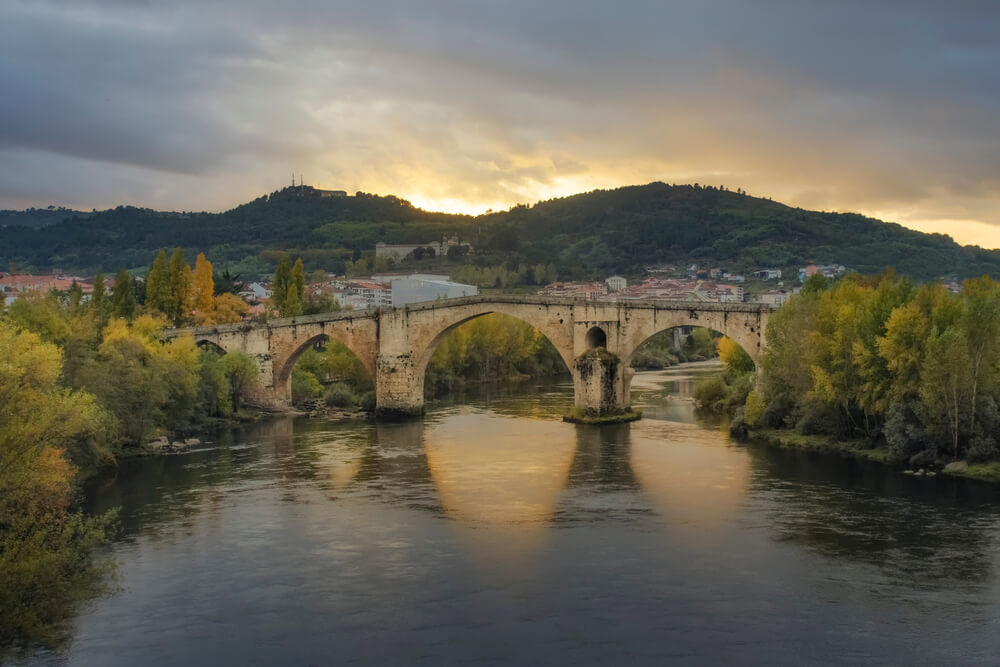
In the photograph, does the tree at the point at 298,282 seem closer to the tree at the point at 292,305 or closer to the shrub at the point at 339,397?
the tree at the point at 292,305

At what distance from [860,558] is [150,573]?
42.6 ft

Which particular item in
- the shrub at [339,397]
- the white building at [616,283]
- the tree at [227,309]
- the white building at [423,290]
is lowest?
the shrub at [339,397]

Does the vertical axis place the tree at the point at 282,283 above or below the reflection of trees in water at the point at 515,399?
above

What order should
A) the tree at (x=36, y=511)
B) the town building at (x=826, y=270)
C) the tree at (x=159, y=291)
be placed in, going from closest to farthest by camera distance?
the tree at (x=36, y=511), the tree at (x=159, y=291), the town building at (x=826, y=270)

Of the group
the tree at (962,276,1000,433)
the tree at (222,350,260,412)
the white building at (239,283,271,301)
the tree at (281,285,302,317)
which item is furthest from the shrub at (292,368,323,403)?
the white building at (239,283,271,301)

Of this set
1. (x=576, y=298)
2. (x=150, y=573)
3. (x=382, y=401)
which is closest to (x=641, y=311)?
(x=576, y=298)

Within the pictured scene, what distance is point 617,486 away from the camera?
957 inches

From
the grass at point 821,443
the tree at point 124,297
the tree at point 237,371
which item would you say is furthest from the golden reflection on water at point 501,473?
the tree at point 124,297

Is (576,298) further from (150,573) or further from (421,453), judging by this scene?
(150,573)

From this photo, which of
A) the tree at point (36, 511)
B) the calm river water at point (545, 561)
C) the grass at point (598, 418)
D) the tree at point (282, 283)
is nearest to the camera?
the tree at point (36, 511)

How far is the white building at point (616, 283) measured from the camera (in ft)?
296

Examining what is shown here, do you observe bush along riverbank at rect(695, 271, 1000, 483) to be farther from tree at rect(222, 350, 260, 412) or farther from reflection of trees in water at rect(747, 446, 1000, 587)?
tree at rect(222, 350, 260, 412)

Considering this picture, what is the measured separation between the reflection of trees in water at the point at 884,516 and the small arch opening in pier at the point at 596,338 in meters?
11.9

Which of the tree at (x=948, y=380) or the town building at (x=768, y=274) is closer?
the tree at (x=948, y=380)
